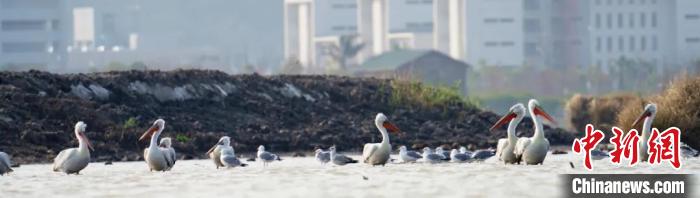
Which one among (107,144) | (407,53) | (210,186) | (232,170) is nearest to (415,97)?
(107,144)

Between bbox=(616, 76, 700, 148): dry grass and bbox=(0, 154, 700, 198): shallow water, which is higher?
bbox=(616, 76, 700, 148): dry grass

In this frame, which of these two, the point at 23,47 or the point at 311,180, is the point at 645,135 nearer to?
the point at 311,180

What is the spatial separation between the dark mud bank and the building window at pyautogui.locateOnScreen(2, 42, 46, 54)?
12296 centimetres

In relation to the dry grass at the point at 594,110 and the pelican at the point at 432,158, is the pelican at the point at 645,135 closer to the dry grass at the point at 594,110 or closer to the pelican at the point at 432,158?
the pelican at the point at 432,158

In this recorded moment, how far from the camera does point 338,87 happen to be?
177 ft

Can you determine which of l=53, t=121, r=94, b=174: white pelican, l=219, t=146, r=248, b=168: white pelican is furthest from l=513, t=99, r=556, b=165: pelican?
l=53, t=121, r=94, b=174: white pelican

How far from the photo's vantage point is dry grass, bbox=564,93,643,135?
54.6m

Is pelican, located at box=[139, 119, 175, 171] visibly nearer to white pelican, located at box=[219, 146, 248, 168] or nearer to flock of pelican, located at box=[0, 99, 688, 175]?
flock of pelican, located at box=[0, 99, 688, 175]

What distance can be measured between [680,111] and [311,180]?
38.1 feet

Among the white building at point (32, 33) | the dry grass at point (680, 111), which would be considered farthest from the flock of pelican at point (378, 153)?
the white building at point (32, 33)

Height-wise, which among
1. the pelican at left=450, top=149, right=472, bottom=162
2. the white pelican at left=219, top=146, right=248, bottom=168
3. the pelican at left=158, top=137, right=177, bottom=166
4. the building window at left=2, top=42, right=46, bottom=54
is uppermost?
the pelican at left=158, top=137, right=177, bottom=166

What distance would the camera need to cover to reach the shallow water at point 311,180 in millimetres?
27703

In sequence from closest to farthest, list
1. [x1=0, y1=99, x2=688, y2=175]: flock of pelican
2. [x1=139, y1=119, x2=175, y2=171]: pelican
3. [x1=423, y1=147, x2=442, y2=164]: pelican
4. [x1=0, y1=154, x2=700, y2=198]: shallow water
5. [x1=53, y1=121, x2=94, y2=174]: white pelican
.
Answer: [x1=0, y1=154, x2=700, y2=198]: shallow water < [x1=53, y1=121, x2=94, y2=174]: white pelican < [x1=0, y1=99, x2=688, y2=175]: flock of pelican < [x1=139, y1=119, x2=175, y2=171]: pelican < [x1=423, y1=147, x2=442, y2=164]: pelican

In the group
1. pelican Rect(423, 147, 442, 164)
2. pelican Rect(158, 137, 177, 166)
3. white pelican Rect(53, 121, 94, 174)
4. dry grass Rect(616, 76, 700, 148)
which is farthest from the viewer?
dry grass Rect(616, 76, 700, 148)
